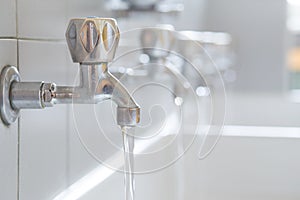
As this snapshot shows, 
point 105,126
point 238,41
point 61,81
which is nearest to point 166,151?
point 105,126

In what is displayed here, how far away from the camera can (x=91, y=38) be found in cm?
43

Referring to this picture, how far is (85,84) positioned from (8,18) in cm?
9

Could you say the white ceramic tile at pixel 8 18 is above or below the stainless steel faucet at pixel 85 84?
above

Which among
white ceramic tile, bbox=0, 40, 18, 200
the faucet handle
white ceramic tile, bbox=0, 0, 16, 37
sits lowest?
white ceramic tile, bbox=0, 40, 18, 200

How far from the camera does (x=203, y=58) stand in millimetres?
1101

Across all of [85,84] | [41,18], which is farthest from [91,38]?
[41,18]

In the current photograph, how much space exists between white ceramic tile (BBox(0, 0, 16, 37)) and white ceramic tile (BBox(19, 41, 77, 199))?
29 millimetres

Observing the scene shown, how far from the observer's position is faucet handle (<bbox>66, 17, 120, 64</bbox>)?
428 mm

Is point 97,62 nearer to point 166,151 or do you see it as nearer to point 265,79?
point 166,151

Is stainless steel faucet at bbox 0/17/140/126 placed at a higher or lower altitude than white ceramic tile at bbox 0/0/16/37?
lower

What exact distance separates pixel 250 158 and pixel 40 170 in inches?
25.5

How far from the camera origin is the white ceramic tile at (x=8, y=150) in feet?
1.47

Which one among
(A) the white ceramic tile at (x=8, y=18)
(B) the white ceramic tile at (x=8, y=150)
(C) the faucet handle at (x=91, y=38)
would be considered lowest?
(B) the white ceramic tile at (x=8, y=150)

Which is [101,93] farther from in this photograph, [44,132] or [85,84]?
[44,132]
